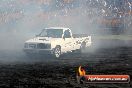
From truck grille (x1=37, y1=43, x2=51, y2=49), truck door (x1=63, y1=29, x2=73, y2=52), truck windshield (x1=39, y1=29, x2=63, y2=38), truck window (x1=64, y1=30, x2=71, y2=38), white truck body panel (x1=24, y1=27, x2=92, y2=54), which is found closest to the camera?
truck grille (x1=37, y1=43, x2=51, y2=49)

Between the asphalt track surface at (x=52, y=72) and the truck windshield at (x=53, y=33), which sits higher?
the truck windshield at (x=53, y=33)

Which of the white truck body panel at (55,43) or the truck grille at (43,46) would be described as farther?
the white truck body panel at (55,43)

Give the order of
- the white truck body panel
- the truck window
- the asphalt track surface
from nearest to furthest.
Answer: the asphalt track surface < the white truck body panel < the truck window

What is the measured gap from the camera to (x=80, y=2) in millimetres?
44281

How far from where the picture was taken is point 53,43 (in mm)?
18969

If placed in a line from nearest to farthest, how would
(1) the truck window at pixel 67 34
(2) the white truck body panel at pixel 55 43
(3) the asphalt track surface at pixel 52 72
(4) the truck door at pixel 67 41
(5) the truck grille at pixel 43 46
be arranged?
(3) the asphalt track surface at pixel 52 72, (5) the truck grille at pixel 43 46, (2) the white truck body panel at pixel 55 43, (4) the truck door at pixel 67 41, (1) the truck window at pixel 67 34

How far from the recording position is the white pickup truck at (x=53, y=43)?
18922 millimetres

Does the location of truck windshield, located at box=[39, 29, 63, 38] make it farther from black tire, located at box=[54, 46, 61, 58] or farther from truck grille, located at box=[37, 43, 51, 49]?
truck grille, located at box=[37, 43, 51, 49]

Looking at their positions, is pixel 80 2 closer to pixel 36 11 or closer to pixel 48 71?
pixel 36 11

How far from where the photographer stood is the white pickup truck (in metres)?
18.9

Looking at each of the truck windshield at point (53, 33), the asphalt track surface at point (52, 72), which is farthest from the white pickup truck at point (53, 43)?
the asphalt track surface at point (52, 72)

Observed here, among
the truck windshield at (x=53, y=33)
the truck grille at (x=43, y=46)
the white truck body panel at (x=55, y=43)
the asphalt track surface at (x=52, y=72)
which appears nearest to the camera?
the asphalt track surface at (x=52, y=72)

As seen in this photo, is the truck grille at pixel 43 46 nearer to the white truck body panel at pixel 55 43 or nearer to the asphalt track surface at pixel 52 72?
the white truck body panel at pixel 55 43

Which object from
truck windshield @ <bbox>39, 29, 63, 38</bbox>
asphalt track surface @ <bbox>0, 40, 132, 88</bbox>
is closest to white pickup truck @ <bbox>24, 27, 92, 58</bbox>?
truck windshield @ <bbox>39, 29, 63, 38</bbox>
